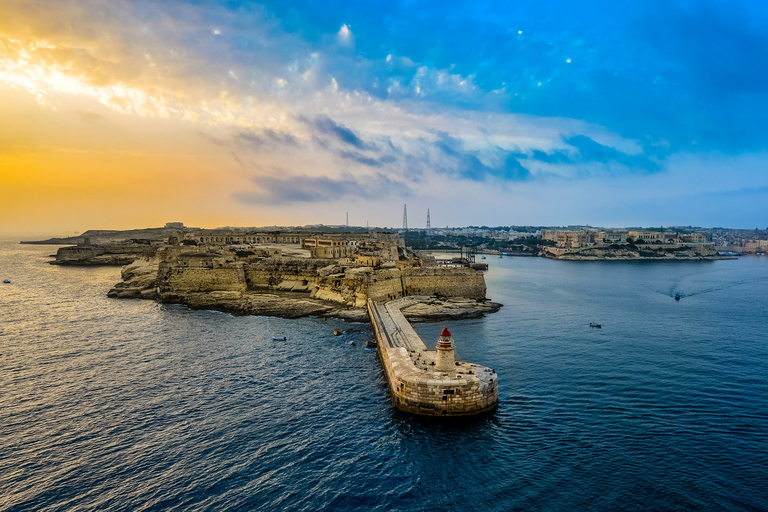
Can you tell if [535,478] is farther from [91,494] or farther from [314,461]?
[91,494]

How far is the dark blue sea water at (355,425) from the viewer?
984cm

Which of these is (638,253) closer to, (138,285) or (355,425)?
(138,285)

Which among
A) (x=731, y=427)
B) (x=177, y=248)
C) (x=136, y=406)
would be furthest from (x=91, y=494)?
(x=177, y=248)

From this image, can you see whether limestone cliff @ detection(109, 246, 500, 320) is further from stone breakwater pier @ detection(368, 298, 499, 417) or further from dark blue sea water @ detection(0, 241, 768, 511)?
stone breakwater pier @ detection(368, 298, 499, 417)

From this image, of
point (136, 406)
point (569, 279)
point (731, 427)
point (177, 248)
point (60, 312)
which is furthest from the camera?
point (569, 279)

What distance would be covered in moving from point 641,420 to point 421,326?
46.2 ft

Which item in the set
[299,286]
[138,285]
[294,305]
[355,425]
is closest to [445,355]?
[355,425]

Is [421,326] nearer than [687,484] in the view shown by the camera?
No

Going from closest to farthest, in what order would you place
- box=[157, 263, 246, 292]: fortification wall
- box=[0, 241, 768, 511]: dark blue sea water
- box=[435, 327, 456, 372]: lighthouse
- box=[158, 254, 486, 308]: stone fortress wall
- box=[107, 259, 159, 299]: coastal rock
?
box=[0, 241, 768, 511]: dark blue sea water → box=[435, 327, 456, 372]: lighthouse → box=[158, 254, 486, 308]: stone fortress wall → box=[157, 263, 246, 292]: fortification wall → box=[107, 259, 159, 299]: coastal rock

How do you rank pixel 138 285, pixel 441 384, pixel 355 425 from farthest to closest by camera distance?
pixel 138 285 → pixel 441 384 → pixel 355 425

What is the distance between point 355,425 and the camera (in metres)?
13.2

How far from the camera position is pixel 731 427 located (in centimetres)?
1279

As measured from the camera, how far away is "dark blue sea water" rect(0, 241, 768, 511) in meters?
9.84

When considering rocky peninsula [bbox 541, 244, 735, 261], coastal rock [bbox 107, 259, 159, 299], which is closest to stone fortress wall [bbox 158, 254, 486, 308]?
coastal rock [bbox 107, 259, 159, 299]
